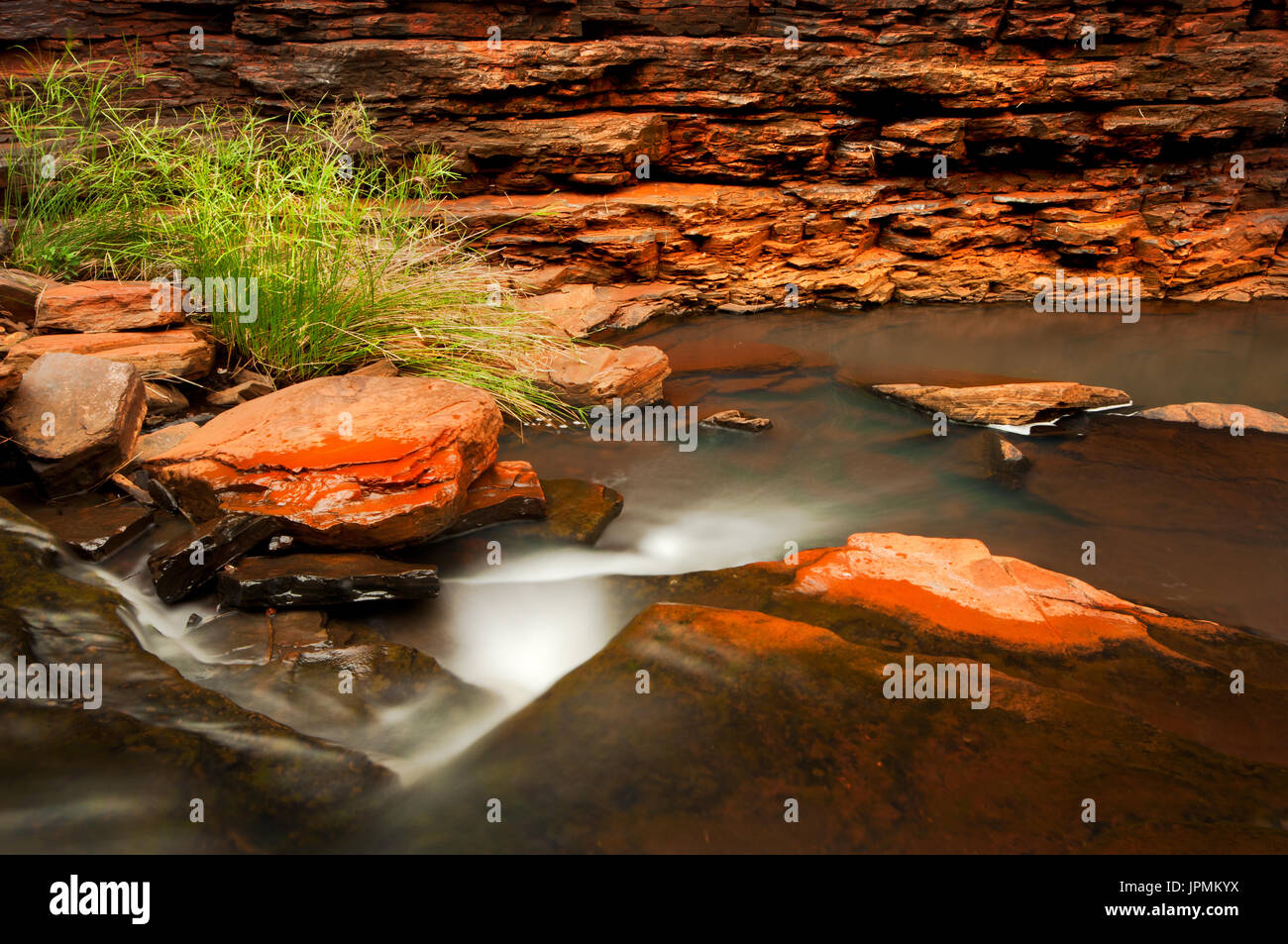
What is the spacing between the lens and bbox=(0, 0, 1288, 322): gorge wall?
7.31 meters

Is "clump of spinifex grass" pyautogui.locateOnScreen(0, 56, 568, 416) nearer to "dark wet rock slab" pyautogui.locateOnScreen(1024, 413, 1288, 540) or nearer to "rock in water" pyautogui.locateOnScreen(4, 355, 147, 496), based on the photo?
"rock in water" pyautogui.locateOnScreen(4, 355, 147, 496)

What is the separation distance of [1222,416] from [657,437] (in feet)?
10.5

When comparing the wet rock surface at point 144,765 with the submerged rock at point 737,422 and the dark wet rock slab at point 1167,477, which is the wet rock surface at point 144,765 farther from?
the dark wet rock slab at point 1167,477

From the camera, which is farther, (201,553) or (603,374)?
(603,374)

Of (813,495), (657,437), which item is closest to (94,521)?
(657,437)

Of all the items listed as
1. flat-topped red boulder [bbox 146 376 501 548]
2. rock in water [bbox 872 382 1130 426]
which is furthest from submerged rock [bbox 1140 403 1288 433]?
flat-topped red boulder [bbox 146 376 501 548]

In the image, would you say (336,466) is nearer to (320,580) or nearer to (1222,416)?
(320,580)

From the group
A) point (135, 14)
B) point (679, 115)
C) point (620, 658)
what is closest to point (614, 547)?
point (620, 658)

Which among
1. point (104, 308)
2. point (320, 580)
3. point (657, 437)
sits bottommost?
point (320, 580)

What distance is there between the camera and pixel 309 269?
424 centimetres

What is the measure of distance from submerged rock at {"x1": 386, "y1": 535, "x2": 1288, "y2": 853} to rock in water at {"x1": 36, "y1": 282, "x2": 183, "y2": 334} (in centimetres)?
310

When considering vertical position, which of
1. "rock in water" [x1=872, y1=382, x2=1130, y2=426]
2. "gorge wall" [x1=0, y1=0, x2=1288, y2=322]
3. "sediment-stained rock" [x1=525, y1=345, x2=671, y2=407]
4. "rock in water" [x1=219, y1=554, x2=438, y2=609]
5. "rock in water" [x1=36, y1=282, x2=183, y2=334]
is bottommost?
"rock in water" [x1=219, y1=554, x2=438, y2=609]

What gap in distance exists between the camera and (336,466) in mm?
3027
